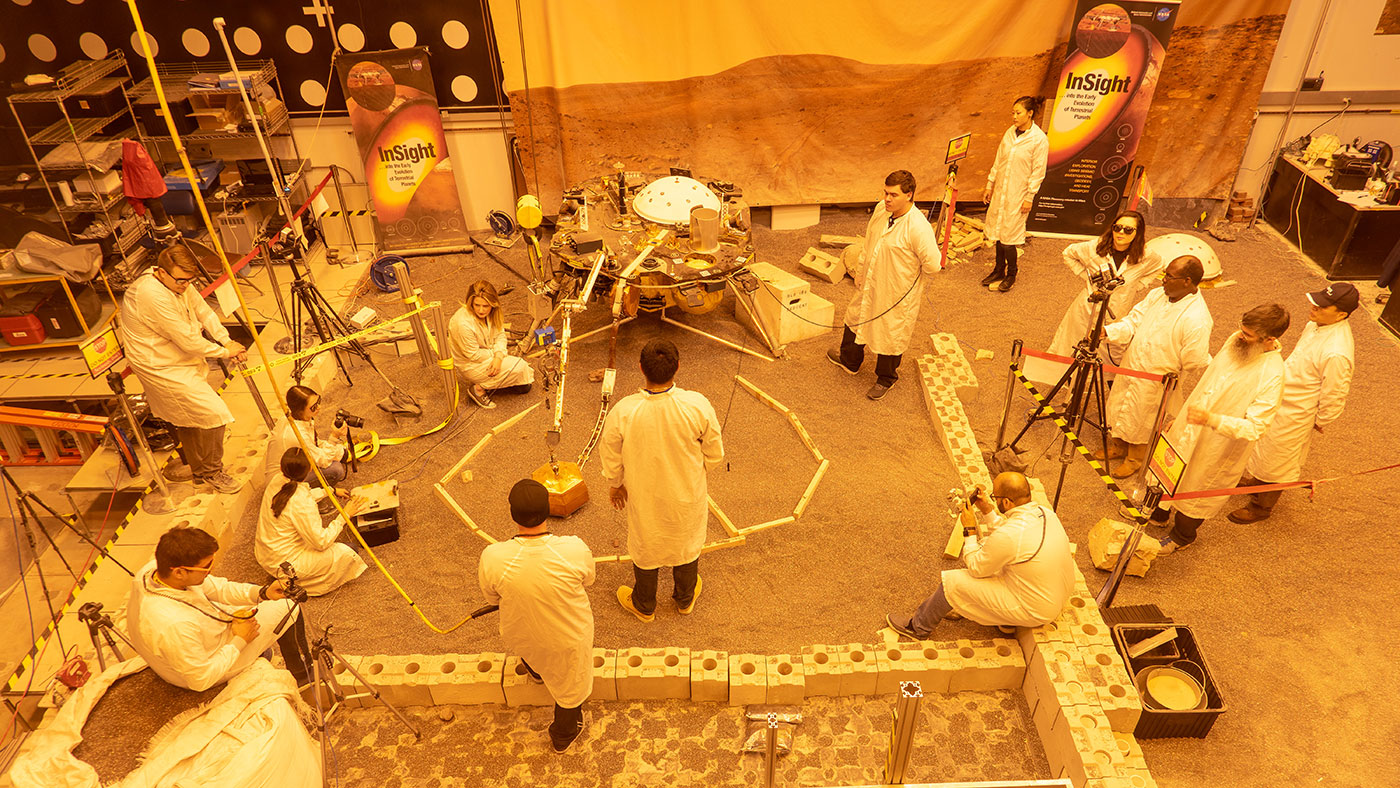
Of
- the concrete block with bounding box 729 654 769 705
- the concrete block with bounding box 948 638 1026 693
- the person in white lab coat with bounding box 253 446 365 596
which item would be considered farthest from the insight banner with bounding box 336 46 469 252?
the concrete block with bounding box 948 638 1026 693

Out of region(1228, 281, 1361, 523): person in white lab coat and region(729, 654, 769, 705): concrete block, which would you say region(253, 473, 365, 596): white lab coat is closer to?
region(729, 654, 769, 705): concrete block

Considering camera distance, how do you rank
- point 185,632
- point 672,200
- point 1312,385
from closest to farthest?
point 185,632
point 1312,385
point 672,200

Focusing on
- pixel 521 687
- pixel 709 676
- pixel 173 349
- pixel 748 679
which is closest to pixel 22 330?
pixel 173 349

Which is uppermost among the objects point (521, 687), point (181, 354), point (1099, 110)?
point (1099, 110)

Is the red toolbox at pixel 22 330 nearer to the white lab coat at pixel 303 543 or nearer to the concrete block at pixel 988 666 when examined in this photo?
the white lab coat at pixel 303 543

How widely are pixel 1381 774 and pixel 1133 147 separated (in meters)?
5.96

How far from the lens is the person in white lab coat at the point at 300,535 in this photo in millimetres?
4480

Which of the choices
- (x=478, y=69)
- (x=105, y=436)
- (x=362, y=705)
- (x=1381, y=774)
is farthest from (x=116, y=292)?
(x=1381, y=774)

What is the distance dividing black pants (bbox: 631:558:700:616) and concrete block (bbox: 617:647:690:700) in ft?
1.05

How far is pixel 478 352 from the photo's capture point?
6.13 metres

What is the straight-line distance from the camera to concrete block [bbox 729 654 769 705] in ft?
13.6

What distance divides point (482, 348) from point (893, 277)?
2998mm

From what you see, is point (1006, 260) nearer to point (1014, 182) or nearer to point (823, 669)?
point (1014, 182)

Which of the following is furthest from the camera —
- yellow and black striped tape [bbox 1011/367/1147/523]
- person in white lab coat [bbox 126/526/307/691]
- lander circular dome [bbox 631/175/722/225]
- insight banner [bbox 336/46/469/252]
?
insight banner [bbox 336/46/469/252]
